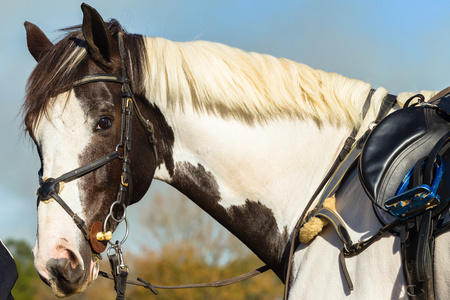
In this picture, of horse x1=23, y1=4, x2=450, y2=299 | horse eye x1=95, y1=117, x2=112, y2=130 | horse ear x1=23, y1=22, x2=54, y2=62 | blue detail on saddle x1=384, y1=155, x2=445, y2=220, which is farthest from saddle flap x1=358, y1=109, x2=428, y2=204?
horse ear x1=23, y1=22, x2=54, y2=62

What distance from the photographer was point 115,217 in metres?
3.42

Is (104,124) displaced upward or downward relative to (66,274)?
upward

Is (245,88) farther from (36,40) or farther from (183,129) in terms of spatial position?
(36,40)

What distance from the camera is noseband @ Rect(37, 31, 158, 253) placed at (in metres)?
3.13

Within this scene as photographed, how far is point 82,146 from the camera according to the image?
3248mm

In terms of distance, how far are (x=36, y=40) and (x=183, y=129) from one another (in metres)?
1.43

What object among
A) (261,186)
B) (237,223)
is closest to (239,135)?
(261,186)

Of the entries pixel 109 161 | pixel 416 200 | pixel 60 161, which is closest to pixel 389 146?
pixel 416 200

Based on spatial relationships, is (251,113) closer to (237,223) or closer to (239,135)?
(239,135)

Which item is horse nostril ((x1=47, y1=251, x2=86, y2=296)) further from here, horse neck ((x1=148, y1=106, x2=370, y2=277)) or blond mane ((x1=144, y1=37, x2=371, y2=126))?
blond mane ((x1=144, y1=37, x2=371, y2=126))

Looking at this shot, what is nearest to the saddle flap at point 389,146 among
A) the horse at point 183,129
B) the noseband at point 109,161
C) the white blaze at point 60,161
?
the horse at point 183,129

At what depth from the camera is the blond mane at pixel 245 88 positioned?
11.3ft

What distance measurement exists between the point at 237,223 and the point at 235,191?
0.23 m

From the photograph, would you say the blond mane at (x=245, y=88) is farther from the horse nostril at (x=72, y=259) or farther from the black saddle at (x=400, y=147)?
the horse nostril at (x=72, y=259)
